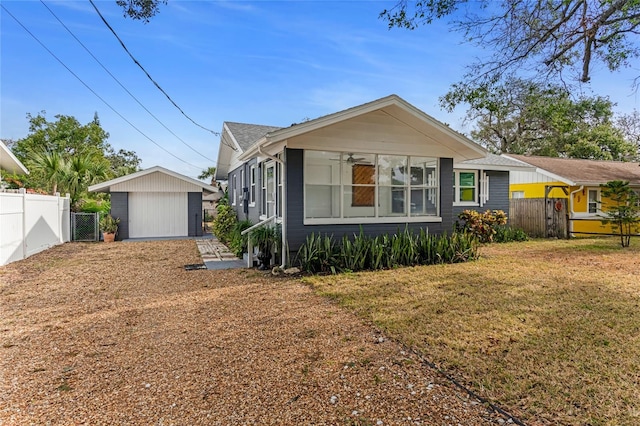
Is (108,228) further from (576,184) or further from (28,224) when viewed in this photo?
(576,184)

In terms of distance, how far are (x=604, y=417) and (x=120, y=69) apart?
11.2 m

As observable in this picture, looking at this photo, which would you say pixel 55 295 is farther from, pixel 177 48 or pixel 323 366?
pixel 177 48

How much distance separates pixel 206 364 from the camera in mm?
3262

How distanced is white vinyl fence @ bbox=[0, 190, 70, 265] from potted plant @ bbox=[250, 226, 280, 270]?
18.4 ft

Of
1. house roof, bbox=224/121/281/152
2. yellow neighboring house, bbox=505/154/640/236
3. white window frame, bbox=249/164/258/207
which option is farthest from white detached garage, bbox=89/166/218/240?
yellow neighboring house, bbox=505/154/640/236

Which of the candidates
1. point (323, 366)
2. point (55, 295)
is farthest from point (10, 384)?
point (55, 295)

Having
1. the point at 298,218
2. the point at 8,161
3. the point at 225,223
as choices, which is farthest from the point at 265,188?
the point at 8,161

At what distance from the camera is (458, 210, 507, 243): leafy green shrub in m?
12.2

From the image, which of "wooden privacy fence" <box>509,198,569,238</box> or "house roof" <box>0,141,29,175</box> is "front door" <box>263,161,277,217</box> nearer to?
"house roof" <box>0,141,29,175</box>

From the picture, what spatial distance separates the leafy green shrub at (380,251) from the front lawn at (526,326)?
1.47ft

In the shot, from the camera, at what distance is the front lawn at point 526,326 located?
2689mm

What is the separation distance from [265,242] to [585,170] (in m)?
16.1

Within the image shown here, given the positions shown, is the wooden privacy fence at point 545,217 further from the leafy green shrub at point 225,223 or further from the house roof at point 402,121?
the leafy green shrub at point 225,223

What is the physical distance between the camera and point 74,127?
2709 centimetres
